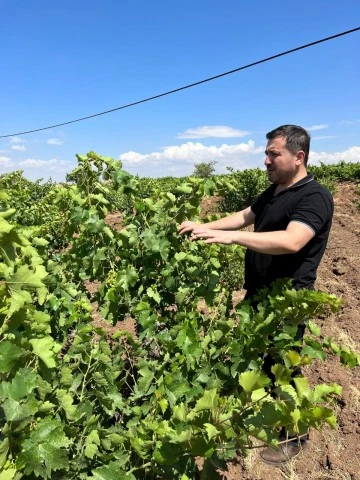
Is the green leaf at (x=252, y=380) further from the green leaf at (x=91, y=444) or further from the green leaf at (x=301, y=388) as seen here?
the green leaf at (x=91, y=444)

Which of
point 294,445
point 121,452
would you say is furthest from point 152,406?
point 294,445

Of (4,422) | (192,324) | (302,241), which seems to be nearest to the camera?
(4,422)

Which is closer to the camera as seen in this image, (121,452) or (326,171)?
(121,452)

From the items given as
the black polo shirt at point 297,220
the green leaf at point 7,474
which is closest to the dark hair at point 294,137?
the black polo shirt at point 297,220

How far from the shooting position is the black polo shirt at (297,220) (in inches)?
97.0

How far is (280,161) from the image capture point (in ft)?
8.53

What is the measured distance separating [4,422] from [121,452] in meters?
0.61

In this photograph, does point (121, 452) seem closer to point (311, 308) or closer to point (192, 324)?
point (192, 324)

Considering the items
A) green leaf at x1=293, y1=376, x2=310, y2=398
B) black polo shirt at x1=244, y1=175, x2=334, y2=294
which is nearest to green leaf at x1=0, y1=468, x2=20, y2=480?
green leaf at x1=293, y1=376, x2=310, y2=398

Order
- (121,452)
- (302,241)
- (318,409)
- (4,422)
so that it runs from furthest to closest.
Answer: (302,241) < (121,452) < (4,422) < (318,409)

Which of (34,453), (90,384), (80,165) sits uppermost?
(80,165)

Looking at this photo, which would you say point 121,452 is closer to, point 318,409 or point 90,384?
point 90,384

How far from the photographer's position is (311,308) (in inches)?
64.6

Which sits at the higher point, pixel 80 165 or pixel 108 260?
pixel 80 165
